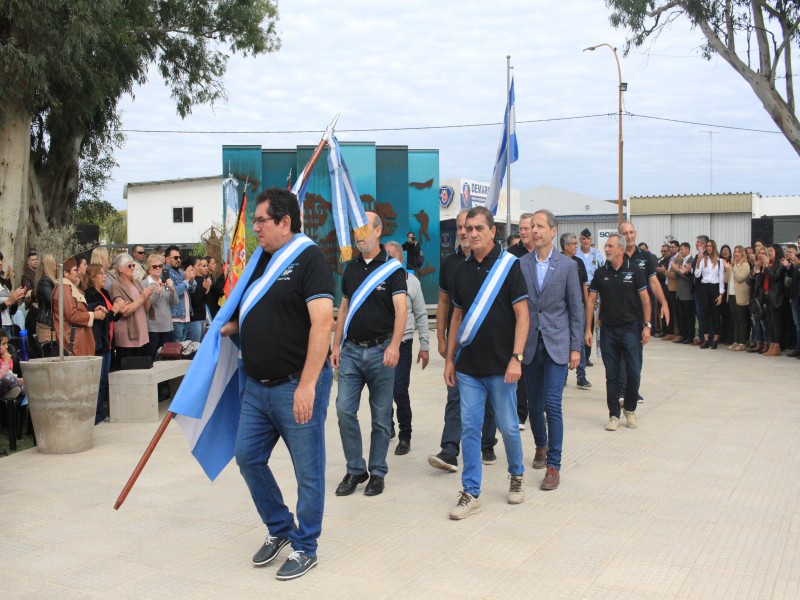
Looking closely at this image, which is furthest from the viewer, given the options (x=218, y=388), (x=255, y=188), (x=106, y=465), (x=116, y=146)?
(x=255, y=188)

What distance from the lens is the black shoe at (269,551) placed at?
484 centimetres

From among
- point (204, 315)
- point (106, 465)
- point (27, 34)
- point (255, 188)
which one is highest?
Result: point (27, 34)

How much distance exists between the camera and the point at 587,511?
5.86 meters

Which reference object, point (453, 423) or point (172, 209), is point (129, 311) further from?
point (172, 209)

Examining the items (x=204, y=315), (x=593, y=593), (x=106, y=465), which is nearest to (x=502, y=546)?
(x=593, y=593)

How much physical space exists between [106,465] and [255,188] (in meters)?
16.2

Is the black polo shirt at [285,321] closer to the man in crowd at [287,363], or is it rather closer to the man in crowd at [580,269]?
the man in crowd at [287,363]

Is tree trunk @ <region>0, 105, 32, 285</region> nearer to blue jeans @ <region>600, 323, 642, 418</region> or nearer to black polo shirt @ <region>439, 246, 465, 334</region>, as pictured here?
black polo shirt @ <region>439, 246, 465, 334</region>

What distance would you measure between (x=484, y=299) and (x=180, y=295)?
7.29m

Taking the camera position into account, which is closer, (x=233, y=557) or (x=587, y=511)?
(x=233, y=557)

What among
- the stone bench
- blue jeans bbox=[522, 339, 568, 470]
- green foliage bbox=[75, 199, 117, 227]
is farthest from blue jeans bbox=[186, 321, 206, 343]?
green foliage bbox=[75, 199, 117, 227]

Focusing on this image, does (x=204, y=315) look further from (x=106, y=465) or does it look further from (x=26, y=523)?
(x=26, y=523)

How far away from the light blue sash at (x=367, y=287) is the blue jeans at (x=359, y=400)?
233 millimetres

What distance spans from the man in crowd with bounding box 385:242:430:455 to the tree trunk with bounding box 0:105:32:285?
9.50m
